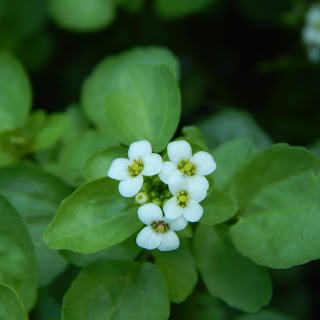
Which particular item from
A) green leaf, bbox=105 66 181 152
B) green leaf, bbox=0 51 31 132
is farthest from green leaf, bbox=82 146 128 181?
green leaf, bbox=0 51 31 132

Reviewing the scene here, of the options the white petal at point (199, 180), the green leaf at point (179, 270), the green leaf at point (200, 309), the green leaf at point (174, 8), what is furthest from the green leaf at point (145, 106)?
the green leaf at point (174, 8)

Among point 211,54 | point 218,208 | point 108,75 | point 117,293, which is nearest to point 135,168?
point 218,208

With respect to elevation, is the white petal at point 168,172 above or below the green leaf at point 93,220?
above

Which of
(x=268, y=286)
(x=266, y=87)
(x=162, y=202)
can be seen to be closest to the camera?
(x=162, y=202)

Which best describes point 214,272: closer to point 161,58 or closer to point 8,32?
point 161,58

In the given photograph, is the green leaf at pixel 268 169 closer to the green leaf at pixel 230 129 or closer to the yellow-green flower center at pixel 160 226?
the yellow-green flower center at pixel 160 226

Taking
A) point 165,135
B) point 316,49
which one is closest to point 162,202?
point 165,135
